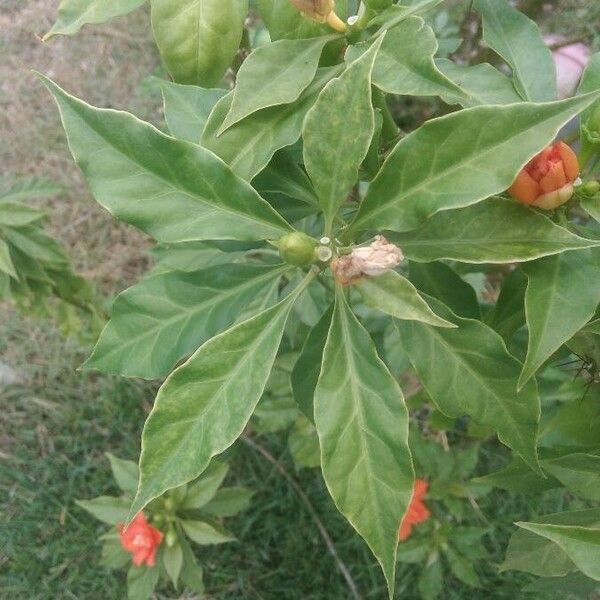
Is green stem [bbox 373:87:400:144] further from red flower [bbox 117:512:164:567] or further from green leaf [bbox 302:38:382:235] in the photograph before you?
red flower [bbox 117:512:164:567]

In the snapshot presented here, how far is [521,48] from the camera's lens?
737 mm

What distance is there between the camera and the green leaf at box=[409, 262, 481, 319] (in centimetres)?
77

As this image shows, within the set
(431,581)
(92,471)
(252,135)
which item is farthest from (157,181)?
(92,471)

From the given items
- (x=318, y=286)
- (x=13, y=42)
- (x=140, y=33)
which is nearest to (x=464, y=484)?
(x=318, y=286)

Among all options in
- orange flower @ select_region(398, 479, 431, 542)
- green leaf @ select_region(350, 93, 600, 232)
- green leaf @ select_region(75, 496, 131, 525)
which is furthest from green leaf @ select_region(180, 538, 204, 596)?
green leaf @ select_region(350, 93, 600, 232)

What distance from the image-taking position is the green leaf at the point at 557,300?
1.95 ft

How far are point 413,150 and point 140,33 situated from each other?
212cm

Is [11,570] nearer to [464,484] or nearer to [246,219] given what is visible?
[464,484]

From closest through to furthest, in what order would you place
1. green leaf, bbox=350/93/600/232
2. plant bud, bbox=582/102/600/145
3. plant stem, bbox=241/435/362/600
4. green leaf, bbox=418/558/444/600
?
green leaf, bbox=350/93/600/232 < plant bud, bbox=582/102/600/145 < green leaf, bbox=418/558/444/600 < plant stem, bbox=241/435/362/600

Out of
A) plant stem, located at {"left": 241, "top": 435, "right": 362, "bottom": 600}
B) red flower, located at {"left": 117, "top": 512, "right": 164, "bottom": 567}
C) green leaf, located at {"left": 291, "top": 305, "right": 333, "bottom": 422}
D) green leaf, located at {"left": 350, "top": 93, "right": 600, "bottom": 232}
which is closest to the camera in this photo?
green leaf, located at {"left": 350, "top": 93, "right": 600, "bottom": 232}

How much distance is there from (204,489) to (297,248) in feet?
3.53

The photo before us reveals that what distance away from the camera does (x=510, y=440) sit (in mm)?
664

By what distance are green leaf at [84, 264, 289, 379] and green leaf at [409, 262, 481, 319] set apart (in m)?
0.15

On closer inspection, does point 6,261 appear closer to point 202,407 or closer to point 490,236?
point 202,407
